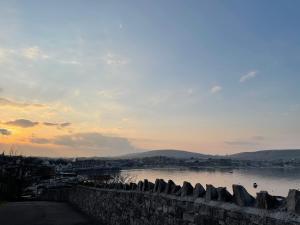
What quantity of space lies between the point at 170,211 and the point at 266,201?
123 inches

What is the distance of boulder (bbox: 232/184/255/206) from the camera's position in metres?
5.11

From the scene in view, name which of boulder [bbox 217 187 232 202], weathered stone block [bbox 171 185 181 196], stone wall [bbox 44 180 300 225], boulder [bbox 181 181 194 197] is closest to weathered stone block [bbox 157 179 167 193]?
stone wall [bbox 44 180 300 225]

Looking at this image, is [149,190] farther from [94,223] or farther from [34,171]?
[34,171]

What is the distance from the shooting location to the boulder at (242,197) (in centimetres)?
511

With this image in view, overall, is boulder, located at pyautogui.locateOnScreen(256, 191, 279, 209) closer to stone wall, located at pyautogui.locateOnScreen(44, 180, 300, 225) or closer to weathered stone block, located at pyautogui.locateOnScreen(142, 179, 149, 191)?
stone wall, located at pyautogui.locateOnScreen(44, 180, 300, 225)

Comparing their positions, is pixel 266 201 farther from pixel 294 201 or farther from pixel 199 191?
pixel 199 191

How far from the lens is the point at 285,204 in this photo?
4375mm

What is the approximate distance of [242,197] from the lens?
5160 millimetres

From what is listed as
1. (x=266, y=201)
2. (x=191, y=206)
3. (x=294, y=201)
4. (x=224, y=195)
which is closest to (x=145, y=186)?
(x=191, y=206)

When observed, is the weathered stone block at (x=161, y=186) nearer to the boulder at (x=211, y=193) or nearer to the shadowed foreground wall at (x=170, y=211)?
the shadowed foreground wall at (x=170, y=211)

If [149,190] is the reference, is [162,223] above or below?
below

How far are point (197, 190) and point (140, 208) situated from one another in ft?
10.1

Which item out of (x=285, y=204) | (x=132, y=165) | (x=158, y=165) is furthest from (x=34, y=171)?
(x=158, y=165)

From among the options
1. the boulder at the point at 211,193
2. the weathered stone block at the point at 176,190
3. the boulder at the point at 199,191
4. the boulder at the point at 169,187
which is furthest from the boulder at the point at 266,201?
the boulder at the point at 169,187
